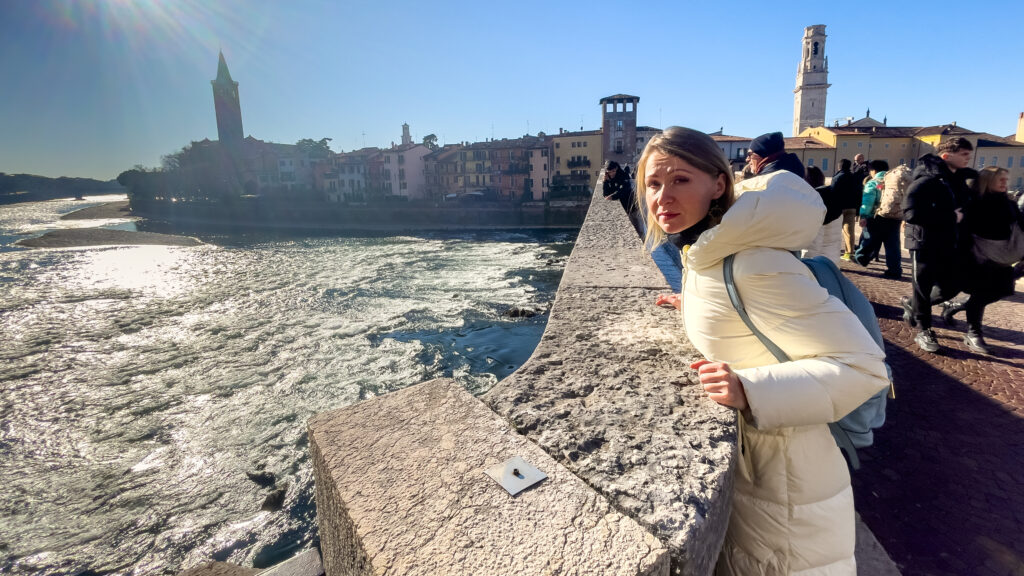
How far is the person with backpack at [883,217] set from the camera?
6.03 m

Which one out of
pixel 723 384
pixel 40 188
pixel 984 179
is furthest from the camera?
pixel 40 188

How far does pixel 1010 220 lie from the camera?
419 centimetres

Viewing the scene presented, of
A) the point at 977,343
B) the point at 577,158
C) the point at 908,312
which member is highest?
the point at 577,158

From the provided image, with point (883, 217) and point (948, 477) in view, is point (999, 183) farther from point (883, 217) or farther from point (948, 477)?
point (948, 477)

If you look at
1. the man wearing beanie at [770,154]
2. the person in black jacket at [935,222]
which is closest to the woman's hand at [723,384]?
the man wearing beanie at [770,154]

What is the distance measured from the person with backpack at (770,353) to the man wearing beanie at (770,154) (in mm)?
2521

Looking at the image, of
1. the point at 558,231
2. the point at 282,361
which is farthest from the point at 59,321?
the point at 558,231

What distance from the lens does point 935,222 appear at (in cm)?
419

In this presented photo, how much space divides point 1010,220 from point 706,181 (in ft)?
15.2

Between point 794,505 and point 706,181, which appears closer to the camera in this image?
point 794,505

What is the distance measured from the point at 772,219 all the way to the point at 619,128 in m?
50.0

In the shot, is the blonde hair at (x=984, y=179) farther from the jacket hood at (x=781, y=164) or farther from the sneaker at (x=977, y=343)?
the jacket hood at (x=781, y=164)

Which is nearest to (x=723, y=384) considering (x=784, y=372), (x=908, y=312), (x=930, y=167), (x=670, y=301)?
(x=784, y=372)

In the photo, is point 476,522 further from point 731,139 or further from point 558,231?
point 731,139
